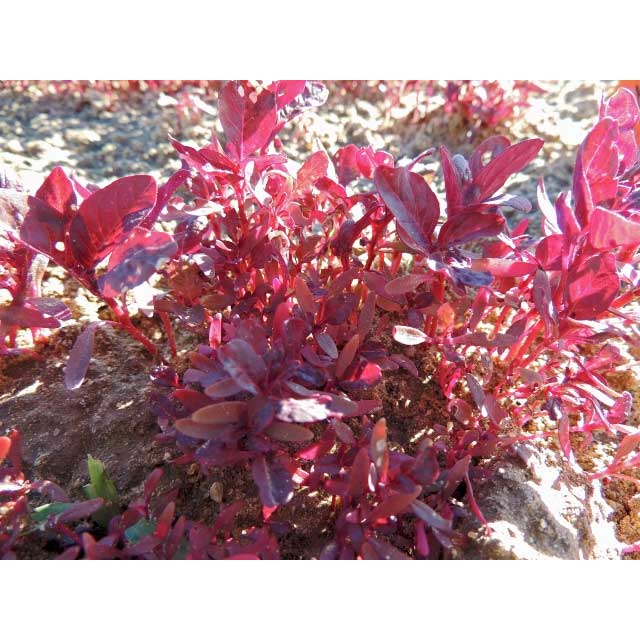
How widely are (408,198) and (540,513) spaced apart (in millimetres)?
747

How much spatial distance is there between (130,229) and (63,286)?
785 mm

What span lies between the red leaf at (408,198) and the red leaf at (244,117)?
1.00 ft

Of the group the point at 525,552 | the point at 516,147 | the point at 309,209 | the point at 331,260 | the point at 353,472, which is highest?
the point at 516,147

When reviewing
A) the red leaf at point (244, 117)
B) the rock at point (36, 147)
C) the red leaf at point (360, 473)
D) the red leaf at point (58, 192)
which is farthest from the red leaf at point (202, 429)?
the rock at point (36, 147)

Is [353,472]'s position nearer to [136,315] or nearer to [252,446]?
[252,446]

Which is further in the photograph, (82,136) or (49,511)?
(82,136)

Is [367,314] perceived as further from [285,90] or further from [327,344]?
[285,90]

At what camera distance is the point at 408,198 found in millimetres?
1114

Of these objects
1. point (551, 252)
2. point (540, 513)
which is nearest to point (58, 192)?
point (551, 252)

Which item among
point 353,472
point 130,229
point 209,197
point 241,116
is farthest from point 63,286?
point 353,472

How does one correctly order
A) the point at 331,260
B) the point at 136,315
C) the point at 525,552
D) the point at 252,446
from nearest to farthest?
the point at 252,446 < the point at 525,552 < the point at 331,260 < the point at 136,315

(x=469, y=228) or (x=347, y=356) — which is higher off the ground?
(x=469, y=228)

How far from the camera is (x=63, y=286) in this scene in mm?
1751

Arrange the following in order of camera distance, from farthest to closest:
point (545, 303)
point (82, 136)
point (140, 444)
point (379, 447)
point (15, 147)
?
point (82, 136)
point (15, 147)
point (140, 444)
point (545, 303)
point (379, 447)
